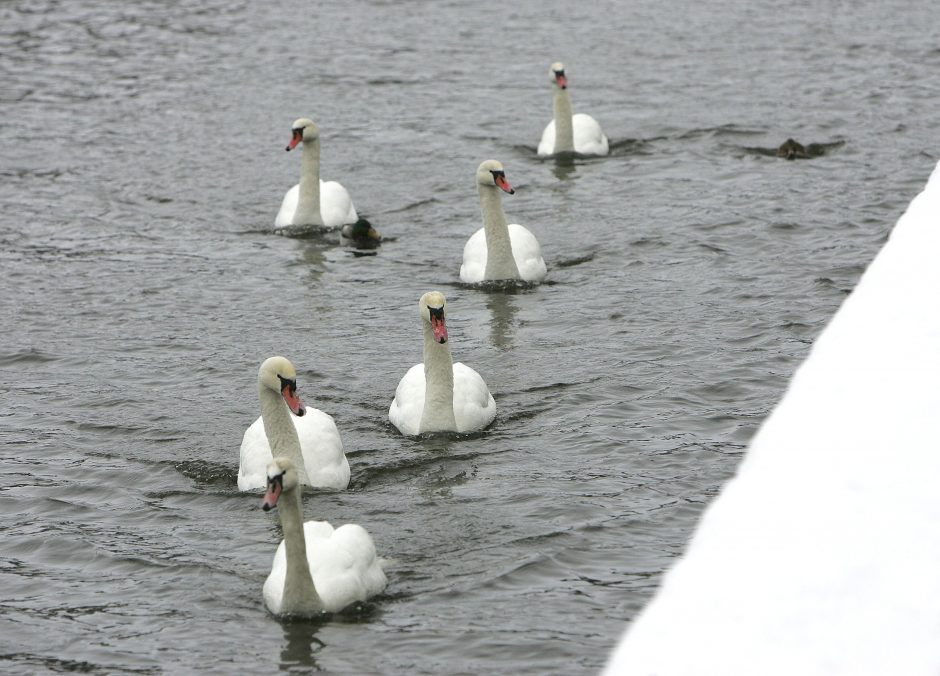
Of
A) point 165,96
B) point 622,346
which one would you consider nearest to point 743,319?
point 622,346

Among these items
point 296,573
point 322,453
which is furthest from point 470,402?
point 296,573

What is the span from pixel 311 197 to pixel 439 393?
22.1 ft

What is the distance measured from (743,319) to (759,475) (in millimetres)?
7028

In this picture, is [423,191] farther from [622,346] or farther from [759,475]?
[759,475]

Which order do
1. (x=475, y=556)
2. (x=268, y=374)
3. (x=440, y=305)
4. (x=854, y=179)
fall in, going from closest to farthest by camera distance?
(x=475, y=556), (x=268, y=374), (x=440, y=305), (x=854, y=179)

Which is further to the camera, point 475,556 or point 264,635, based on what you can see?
point 475,556

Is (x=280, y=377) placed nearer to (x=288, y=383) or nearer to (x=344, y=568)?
(x=288, y=383)

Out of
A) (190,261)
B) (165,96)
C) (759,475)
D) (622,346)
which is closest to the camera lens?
(759,475)

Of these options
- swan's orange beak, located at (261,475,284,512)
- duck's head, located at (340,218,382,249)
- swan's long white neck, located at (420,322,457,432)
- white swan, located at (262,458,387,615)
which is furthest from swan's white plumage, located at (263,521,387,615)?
duck's head, located at (340,218,382,249)

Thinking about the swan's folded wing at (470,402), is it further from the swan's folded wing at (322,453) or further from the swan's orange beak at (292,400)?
the swan's orange beak at (292,400)

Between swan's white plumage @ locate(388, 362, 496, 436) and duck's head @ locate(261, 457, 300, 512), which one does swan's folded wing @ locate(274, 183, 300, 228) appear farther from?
duck's head @ locate(261, 457, 300, 512)

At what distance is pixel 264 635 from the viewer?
8898mm

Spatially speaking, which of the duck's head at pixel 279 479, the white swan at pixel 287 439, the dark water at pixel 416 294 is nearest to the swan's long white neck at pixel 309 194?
the dark water at pixel 416 294

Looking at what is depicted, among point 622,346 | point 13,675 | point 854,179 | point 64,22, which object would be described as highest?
Answer: point 64,22
